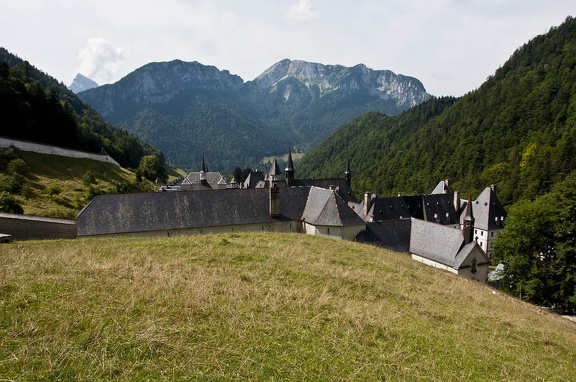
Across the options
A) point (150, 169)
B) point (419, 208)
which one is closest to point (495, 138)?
point (419, 208)

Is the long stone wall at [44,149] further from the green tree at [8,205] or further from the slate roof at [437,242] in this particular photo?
the slate roof at [437,242]

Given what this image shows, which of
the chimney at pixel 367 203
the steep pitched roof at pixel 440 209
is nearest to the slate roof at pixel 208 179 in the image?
the chimney at pixel 367 203

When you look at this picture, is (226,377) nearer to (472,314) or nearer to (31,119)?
(472,314)

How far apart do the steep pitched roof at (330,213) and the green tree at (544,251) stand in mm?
17073

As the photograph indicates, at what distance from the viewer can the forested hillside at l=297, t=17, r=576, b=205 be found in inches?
3310

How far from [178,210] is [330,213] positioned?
1478cm

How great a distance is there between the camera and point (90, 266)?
11969mm

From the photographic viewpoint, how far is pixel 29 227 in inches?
912

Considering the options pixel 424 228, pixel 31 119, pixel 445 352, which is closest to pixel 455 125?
pixel 424 228

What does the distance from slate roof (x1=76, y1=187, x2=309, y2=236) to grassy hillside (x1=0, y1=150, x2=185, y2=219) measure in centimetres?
955

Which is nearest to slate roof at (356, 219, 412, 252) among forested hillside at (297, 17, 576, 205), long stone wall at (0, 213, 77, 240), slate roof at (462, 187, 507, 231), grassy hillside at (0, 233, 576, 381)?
grassy hillside at (0, 233, 576, 381)

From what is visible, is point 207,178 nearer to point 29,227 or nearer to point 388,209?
point 388,209

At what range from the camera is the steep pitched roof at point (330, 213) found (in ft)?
114

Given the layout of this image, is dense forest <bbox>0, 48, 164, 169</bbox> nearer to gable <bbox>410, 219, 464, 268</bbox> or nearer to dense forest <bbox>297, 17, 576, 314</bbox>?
gable <bbox>410, 219, 464, 268</bbox>
